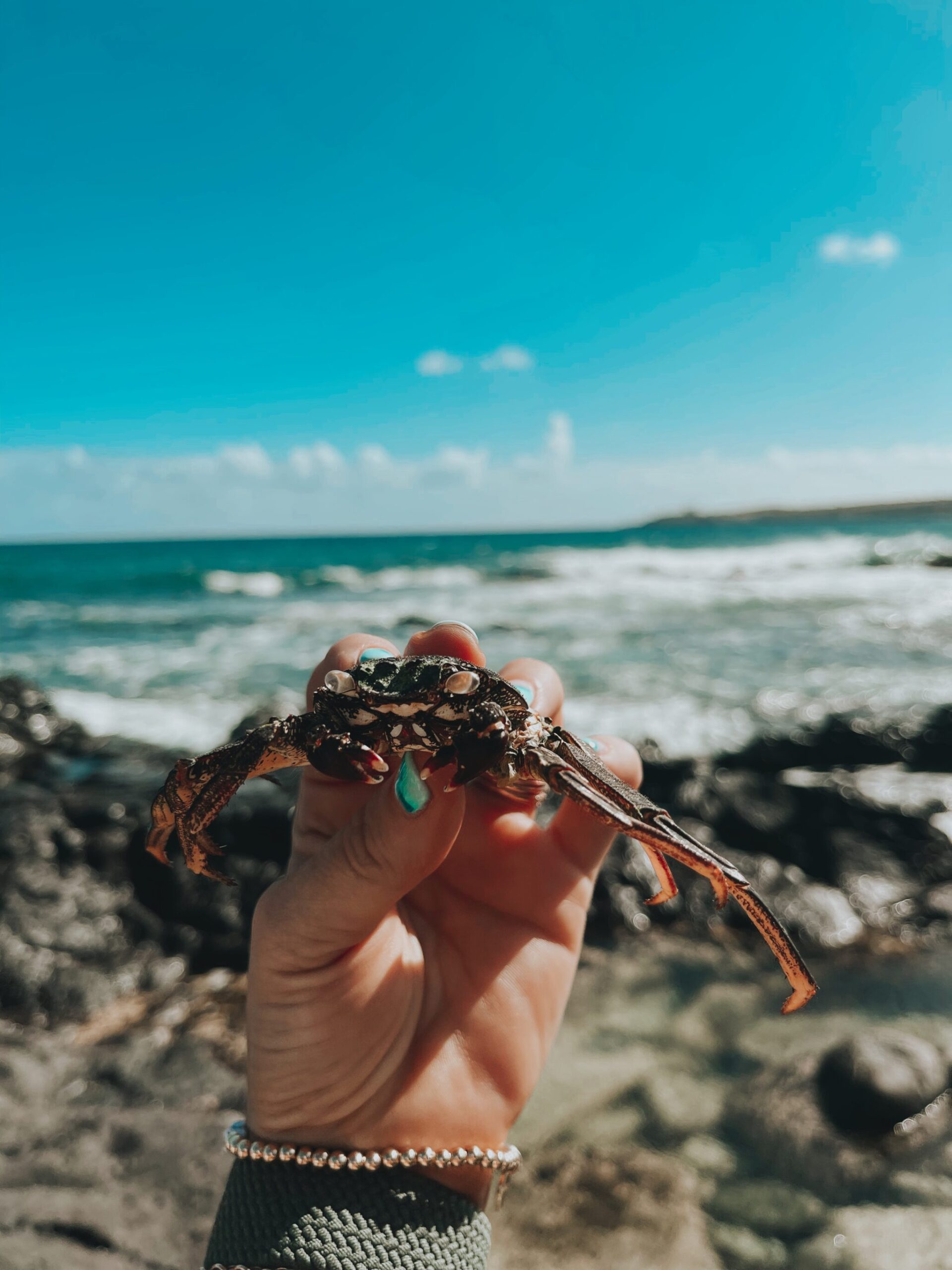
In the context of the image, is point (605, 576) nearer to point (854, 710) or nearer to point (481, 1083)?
point (854, 710)

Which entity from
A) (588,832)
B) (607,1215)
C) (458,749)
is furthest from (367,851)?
(607,1215)

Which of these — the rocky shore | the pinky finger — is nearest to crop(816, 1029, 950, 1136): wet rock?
the rocky shore

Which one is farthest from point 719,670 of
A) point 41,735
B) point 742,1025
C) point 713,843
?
point 41,735

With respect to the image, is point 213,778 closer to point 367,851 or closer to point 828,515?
point 367,851

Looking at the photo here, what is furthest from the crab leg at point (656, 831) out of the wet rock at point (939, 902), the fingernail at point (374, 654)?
the wet rock at point (939, 902)

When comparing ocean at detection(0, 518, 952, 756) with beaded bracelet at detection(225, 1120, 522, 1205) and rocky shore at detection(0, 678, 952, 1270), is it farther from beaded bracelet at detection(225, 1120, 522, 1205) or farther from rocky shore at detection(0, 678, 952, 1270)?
beaded bracelet at detection(225, 1120, 522, 1205)

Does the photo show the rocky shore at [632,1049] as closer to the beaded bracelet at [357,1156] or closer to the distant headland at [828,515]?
the beaded bracelet at [357,1156]
